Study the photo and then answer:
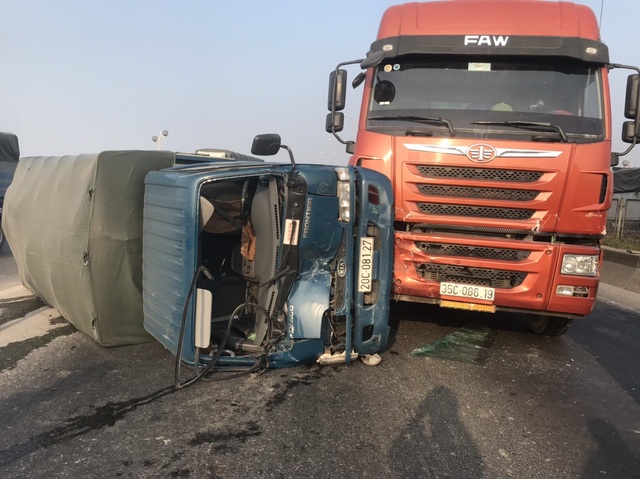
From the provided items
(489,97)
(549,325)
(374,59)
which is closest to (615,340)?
(549,325)

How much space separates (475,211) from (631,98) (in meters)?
2.02

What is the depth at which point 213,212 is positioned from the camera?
3898 mm

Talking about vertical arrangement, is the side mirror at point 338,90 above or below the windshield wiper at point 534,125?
above

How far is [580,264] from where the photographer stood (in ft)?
14.6

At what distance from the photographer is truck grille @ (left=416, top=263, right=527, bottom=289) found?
15.1 feet

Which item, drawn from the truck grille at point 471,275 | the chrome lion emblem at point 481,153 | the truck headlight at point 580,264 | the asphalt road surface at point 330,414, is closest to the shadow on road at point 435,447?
the asphalt road surface at point 330,414

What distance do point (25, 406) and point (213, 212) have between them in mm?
1812

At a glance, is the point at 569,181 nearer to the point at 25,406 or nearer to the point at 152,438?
the point at 152,438

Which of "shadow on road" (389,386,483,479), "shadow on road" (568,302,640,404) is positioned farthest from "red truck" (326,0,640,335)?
"shadow on road" (389,386,483,479)

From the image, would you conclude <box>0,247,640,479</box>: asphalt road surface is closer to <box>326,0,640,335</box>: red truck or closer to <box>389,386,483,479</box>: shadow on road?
<box>389,386,483,479</box>: shadow on road

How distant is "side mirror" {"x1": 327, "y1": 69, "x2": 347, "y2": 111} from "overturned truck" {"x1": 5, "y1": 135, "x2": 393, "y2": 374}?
1.45 metres

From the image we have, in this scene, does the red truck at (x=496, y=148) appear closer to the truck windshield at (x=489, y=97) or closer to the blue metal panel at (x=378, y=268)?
the truck windshield at (x=489, y=97)

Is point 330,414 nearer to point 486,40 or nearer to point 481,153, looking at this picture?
point 481,153

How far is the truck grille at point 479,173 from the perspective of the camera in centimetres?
446
